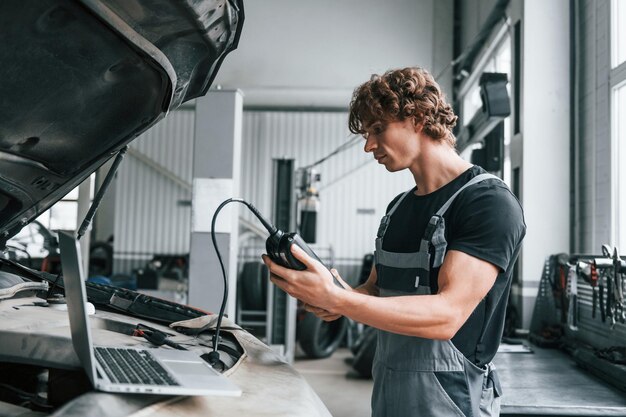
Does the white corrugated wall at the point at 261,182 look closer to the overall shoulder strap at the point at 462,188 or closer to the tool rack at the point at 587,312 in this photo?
the tool rack at the point at 587,312

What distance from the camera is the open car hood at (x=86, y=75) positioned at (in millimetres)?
1044

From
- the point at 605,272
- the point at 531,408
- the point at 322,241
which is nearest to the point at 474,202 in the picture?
the point at 531,408

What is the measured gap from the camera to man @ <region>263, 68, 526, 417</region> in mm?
1201

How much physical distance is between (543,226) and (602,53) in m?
1.07

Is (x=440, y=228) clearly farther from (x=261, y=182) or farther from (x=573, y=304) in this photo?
(x=261, y=182)

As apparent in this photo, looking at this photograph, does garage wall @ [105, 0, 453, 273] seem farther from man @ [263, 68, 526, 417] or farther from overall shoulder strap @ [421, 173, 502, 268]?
overall shoulder strap @ [421, 173, 502, 268]

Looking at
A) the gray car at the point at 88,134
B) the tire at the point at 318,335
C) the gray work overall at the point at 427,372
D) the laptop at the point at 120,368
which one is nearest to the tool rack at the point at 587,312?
the gray work overall at the point at 427,372

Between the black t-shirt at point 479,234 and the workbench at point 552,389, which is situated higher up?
the black t-shirt at point 479,234

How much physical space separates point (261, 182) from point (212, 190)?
208 inches

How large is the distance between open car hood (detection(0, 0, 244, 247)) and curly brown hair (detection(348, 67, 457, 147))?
0.35 metres

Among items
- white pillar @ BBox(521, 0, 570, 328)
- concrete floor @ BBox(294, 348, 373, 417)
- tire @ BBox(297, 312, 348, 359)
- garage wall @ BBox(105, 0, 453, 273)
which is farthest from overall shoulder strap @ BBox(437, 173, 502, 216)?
garage wall @ BBox(105, 0, 453, 273)

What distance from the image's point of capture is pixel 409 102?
138 cm

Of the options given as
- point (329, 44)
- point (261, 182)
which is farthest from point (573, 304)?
point (261, 182)

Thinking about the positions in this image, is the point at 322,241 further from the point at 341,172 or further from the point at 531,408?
the point at 531,408
